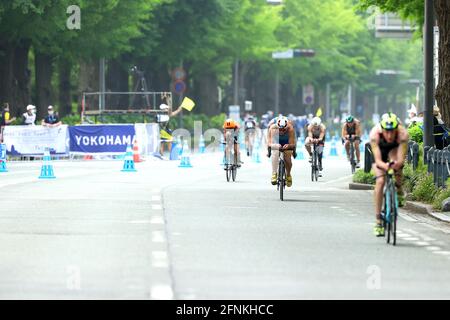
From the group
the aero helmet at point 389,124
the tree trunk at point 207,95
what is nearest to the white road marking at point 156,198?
the aero helmet at point 389,124

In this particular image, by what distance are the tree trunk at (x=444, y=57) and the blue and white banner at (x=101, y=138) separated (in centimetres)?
1955

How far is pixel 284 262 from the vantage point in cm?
1545

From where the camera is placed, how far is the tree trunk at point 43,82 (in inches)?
2343

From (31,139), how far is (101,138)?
2410mm

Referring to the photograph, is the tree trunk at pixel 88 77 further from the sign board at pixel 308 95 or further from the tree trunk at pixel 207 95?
the sign board at pixel 308 95

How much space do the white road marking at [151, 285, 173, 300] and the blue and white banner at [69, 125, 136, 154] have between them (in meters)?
36.9

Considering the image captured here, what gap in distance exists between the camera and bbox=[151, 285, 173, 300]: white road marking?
39.9 feet

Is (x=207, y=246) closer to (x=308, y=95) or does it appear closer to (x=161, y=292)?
(x=161, y=292)

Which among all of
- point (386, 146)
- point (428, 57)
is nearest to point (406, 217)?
point (428, 57)

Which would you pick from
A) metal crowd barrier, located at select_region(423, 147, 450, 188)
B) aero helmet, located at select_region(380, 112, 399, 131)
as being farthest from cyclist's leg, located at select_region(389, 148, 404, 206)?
metal crowd barrier, located at select_region(423, 147, 450, 188)

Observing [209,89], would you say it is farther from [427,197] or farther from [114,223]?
[114,223]

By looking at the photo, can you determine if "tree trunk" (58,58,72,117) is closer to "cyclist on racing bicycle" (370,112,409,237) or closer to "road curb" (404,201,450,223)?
"road curb" (404,201,450,223)

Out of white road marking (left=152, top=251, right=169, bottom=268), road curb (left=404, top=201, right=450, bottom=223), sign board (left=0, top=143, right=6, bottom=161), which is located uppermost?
sign board (left=0, top=143, right=6, bottom=161)

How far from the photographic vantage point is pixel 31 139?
49.1 metres
